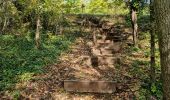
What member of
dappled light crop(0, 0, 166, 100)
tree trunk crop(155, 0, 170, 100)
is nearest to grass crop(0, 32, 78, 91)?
dappled light crop(0, 0, 166, 100)

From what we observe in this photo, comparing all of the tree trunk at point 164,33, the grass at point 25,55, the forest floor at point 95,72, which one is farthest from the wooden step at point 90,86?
the tree trunk at point 164,33

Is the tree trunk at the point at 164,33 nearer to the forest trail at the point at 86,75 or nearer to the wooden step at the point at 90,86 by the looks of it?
the forest trail at the point at 86,75

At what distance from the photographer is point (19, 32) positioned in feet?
71.6

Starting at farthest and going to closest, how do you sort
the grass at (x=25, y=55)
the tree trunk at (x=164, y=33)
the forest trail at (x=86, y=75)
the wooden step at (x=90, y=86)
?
the grass at (x=25, y=55)
the wooden step at (x=90, y=86)
the forest trail at (x=86, y=75)
the tree trunk at (x=164, y=33)

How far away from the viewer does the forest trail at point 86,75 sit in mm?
10875

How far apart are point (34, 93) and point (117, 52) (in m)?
7.36

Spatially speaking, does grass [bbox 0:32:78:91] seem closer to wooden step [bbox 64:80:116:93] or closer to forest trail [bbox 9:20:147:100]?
forest trail [bbox 9:20:147:100]

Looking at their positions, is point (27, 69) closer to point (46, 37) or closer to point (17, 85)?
point (17, 85)

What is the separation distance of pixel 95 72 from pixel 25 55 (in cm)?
423

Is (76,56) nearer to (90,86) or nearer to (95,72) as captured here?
(95,72)

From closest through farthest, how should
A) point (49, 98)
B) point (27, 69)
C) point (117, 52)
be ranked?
point (49, 98) → point (27, 69) → point (117, 52)

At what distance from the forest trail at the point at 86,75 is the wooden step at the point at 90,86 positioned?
0.19 metres

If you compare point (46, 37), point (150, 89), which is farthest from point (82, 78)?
point (46, 37)

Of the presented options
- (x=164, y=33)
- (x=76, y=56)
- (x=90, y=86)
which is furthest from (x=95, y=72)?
(x=164, y=33)
